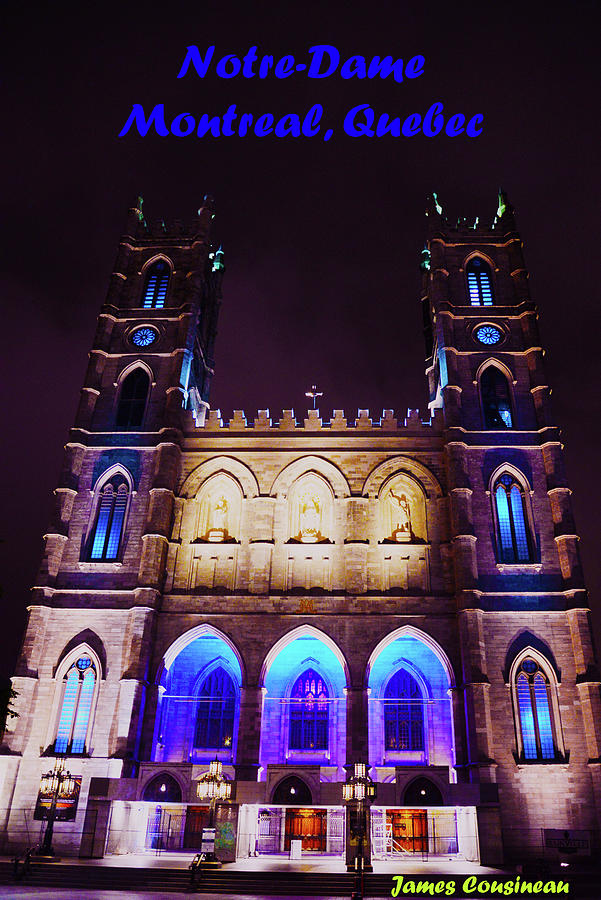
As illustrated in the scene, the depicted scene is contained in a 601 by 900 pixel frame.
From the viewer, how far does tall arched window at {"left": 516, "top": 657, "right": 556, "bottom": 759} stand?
2578 centimetres

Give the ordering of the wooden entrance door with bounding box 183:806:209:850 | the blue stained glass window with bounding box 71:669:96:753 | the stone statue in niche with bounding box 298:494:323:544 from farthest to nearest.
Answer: the stone statue in niche with bounding box 298:494:323:544 < the blue stained glass window with bounding box 71:669:96:753 < the wooden entrance door with bounding box 183:806:209:850

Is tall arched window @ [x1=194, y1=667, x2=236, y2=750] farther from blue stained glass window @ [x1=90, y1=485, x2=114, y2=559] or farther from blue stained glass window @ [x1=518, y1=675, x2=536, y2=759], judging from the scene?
blue stained glass window @ [x1=518, y1=675, x2=536, y2=759]

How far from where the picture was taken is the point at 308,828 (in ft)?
87.4

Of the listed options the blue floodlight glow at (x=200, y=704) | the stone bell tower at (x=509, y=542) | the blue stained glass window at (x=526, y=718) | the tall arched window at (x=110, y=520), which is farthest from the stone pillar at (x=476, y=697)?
the tall arched window at (x=110, y=520)

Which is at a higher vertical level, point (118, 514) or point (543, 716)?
point (118, 514)

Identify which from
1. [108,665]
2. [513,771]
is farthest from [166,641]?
[513,771]

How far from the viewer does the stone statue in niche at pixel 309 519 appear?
30250 mm

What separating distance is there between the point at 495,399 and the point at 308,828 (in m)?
20.5

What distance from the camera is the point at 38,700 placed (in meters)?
27.1

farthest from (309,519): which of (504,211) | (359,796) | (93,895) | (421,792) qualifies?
(504,211)

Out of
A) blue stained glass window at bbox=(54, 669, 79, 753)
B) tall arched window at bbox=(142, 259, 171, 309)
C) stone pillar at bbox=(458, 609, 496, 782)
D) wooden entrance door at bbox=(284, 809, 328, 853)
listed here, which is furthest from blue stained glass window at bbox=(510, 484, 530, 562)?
tall arched window at bbox=(142, 259, 171, 309)

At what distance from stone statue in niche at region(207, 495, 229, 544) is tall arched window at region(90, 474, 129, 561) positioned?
12.8 ft

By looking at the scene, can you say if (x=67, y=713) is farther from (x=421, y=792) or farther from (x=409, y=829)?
(x=421, y=792)

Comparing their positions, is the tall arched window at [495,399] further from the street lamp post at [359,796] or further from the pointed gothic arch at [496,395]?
the street lamp post at [359,796]
